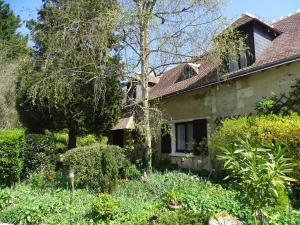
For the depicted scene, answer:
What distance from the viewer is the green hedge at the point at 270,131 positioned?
827cm

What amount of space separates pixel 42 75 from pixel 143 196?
616 centimetres

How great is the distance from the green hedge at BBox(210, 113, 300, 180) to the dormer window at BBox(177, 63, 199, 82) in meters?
5.58

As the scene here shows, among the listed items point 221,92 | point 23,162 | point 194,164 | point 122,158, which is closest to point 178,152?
point 194,164

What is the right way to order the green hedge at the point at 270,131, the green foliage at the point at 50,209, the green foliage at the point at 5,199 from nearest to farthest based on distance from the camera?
the green foliage at the point at 50,209, the green hedge at the point at 270,131, the green foliage at the point at 5,199

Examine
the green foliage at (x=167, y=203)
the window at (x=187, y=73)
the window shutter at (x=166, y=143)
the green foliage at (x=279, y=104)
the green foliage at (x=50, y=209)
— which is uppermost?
the window at (x=187, y=73)

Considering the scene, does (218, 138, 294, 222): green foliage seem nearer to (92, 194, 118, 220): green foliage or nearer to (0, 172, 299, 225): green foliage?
(0, 172, 299, 225): green foliage

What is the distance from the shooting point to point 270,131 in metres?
8.99

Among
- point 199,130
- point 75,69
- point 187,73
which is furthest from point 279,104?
point 75,69

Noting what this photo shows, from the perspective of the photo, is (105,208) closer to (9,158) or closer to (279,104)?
(9,158)

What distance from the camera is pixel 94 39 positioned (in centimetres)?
1020

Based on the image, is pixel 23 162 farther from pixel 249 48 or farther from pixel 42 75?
pixel 249 48

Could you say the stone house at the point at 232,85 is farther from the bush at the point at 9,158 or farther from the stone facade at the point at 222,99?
the bush at the point at 9,158

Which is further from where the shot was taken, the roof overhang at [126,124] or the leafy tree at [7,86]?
the leafy tree at [7,86]

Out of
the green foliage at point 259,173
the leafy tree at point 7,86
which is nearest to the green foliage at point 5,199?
the green foliage at point 259,173
